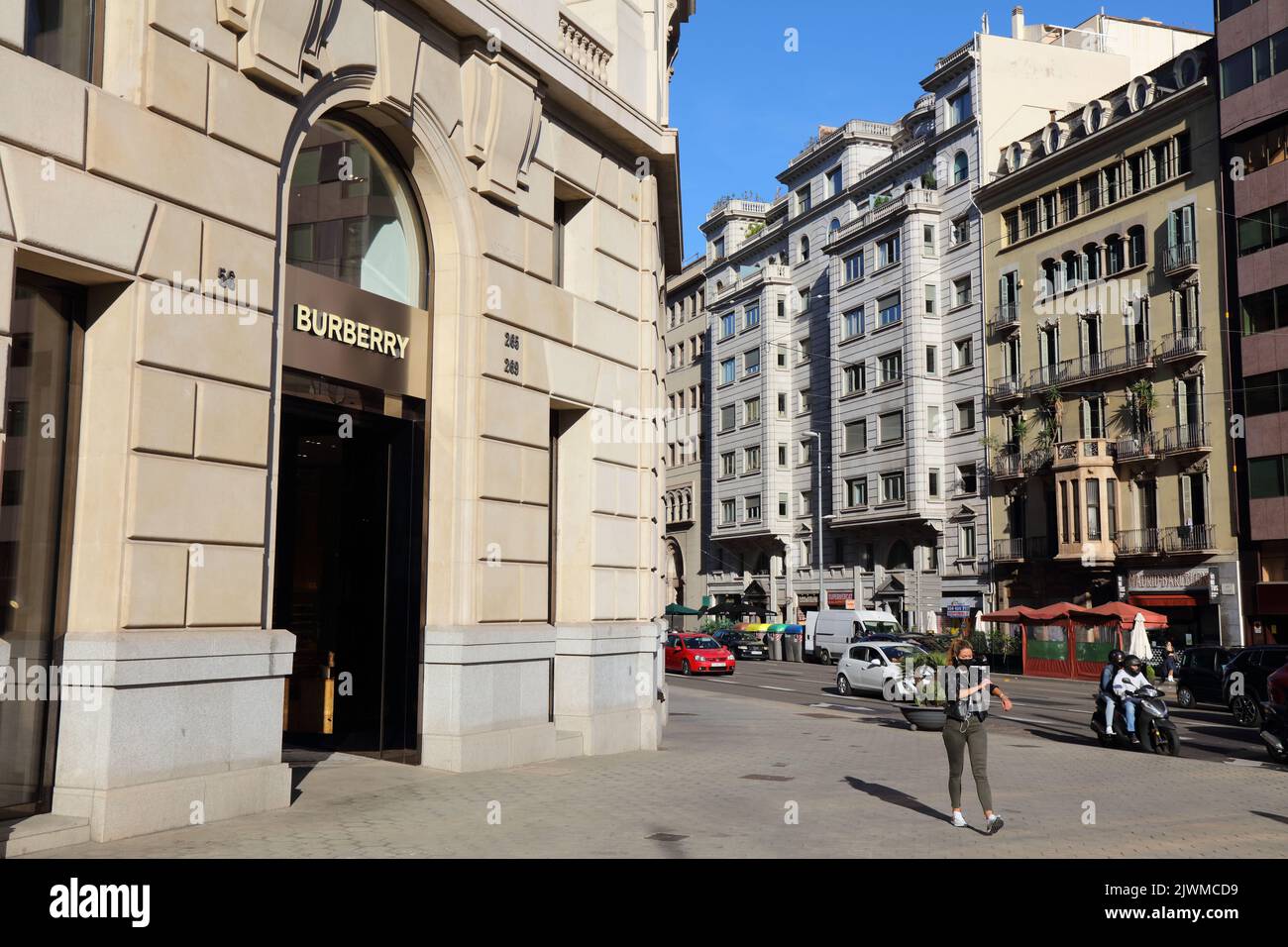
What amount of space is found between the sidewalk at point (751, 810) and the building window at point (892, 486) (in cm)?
4379

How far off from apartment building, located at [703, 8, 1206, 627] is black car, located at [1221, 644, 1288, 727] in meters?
29.3

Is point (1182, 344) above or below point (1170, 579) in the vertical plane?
above

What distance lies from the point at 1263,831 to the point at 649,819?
232 inches

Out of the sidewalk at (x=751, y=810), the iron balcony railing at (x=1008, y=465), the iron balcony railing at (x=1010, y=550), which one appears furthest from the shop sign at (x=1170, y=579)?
the sidewalk at (x=751, y=810)

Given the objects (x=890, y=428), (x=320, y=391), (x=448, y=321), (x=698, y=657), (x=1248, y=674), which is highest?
(x=890, y=428)

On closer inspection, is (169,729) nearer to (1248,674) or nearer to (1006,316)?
(1248,674)

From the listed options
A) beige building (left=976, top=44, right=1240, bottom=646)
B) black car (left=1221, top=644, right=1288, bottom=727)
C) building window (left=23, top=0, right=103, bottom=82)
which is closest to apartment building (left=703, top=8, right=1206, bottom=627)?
beige building (left=976, top=44, right=1240, bottom=646)

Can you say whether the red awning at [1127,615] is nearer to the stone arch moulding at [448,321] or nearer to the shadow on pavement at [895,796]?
the shadow on pavement at [895,796]

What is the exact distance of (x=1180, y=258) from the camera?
46156 mm

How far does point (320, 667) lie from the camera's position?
50.3 feet

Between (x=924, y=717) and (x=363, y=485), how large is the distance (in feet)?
42.5

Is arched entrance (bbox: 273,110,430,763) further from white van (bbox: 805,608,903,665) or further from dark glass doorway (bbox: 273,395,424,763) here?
white van (bbox: 805,608,903,665)

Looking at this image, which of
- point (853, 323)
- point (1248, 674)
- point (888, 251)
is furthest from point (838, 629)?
point (1248, 674)
